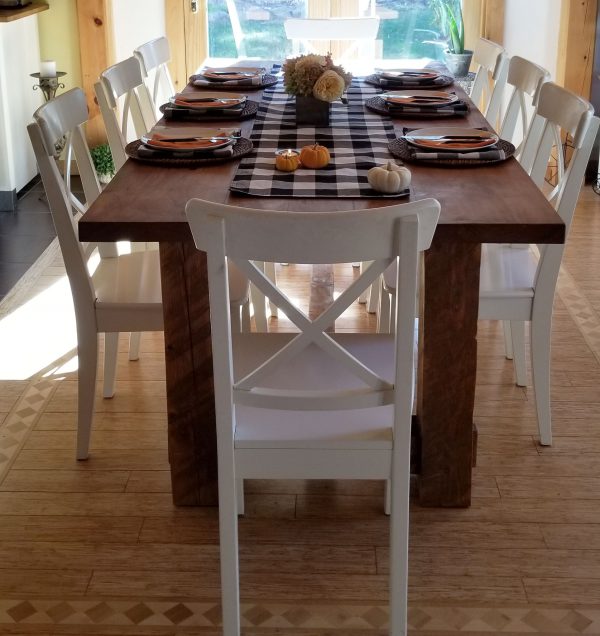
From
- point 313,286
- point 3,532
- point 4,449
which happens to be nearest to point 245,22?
point 313,286

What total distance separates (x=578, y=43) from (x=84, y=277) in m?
3.44

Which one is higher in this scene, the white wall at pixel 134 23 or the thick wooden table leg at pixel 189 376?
the white wall at pixel 134 23

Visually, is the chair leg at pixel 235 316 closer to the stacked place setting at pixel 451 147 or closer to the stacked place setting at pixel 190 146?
the stacked place setting at pixel 190 146

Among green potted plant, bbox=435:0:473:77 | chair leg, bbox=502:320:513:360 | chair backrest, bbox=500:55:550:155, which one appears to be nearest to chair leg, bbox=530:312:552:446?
chair leg, bbox=502:320:513:360

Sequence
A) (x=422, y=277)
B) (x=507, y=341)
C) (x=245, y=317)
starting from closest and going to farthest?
(x=422, y=277), (x=245, y=317), (x=507, y=341)

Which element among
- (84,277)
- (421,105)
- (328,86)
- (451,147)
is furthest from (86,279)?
(421,105)

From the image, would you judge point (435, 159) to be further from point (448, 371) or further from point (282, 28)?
point (282, 28)

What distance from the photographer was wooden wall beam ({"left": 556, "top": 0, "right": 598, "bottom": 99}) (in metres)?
4.97

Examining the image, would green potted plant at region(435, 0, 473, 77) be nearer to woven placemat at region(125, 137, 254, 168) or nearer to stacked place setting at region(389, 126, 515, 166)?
stacked place setting at region(389, 126, 515, 166)

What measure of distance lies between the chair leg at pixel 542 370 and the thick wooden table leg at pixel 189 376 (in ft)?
2.82

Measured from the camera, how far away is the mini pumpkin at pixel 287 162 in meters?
2.35

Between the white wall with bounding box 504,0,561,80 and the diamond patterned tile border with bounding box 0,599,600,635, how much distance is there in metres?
3.88

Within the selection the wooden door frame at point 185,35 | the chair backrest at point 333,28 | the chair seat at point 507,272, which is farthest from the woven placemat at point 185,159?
the wooden door frame at point 185,35

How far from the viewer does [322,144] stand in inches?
104
